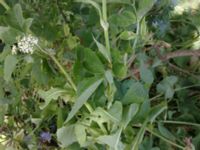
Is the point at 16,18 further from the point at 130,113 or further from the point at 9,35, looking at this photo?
the point at 130,113

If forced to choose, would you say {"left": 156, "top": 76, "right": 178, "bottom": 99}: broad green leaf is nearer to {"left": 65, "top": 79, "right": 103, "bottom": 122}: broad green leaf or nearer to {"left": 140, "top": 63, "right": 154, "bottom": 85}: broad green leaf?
{"left": 140, "top": 63, "right": 154, "bottom": 85}: broad green leaf

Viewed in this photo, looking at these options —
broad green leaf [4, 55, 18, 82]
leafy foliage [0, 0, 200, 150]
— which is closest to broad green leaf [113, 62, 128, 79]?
leafy foliage [0, 0, 200, 150]

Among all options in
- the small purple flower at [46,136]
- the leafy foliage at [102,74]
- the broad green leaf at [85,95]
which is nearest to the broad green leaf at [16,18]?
the leafy foliage at [102,74]

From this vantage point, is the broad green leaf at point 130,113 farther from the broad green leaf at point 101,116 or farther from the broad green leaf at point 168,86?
the broad green leaf at point 168,86

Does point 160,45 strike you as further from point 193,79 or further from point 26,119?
point 26,119

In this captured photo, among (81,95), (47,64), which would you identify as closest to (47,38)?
(47,64)
